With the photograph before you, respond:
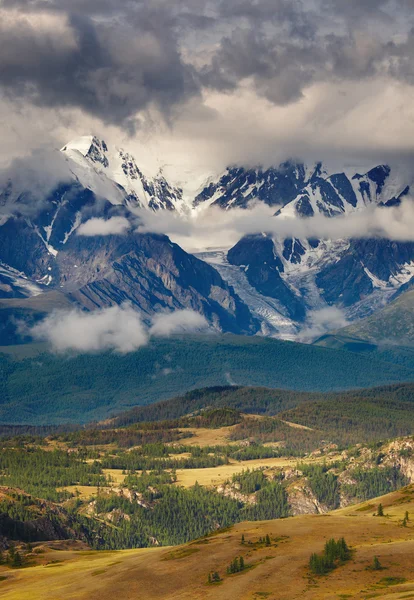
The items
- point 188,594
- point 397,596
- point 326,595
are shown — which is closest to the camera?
point 397,596

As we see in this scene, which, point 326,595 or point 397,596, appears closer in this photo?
point 397,596

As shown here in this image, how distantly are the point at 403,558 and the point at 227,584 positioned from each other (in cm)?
3228

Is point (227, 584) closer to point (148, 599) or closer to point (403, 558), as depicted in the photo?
point (148, 599)

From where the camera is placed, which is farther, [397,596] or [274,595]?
[274,595]

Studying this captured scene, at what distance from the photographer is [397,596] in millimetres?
167875

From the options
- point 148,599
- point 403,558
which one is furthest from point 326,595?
point 148,599

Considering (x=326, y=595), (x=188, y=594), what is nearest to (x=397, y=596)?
(x=326, y=595)

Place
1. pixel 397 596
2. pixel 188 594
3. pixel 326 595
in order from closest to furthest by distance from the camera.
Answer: pixel 397 596 → pixel 326 595 → pixel 188 594

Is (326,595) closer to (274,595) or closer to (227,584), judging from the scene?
(274,595)

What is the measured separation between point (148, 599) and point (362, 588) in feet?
133

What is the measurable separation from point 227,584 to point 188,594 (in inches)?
295

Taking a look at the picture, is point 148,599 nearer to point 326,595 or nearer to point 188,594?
point 188,594

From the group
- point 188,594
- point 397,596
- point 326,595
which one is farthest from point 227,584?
point 397,596

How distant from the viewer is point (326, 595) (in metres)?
180
